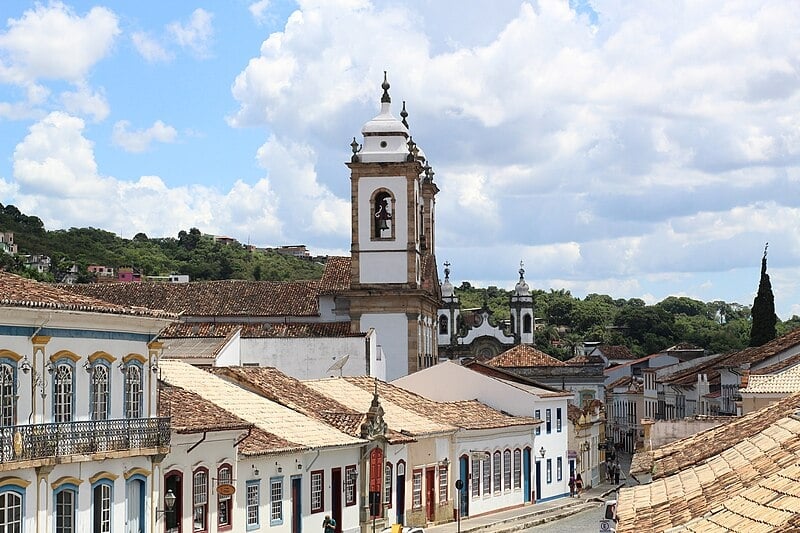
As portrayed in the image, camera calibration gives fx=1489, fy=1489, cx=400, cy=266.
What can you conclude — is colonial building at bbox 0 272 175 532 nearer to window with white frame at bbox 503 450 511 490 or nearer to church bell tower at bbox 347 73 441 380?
window with white frame at bbox 503 450 511 490

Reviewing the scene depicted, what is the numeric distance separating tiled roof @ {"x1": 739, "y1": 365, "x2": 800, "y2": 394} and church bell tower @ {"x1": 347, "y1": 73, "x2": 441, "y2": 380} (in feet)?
81.1

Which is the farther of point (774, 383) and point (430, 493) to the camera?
point (430, 493)

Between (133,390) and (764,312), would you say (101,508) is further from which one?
(764,312)

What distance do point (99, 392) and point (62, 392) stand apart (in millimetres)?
1140

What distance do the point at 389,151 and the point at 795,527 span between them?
2043 inches

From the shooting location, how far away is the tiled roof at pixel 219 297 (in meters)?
59.4

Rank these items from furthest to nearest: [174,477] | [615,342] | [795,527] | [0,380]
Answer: [615,342]
[174,477]
[0,380]
[795,527]

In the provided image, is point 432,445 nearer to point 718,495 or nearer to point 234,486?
point 234,486

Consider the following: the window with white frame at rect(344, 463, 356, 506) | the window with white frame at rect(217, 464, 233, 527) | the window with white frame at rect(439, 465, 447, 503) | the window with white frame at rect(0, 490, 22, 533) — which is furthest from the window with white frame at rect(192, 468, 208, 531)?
the window with white frame at rect(439, 465, 447, 503)

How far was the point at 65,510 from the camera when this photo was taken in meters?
23.0

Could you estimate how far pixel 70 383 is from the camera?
2350cm

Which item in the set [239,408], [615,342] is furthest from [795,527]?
[615,342]

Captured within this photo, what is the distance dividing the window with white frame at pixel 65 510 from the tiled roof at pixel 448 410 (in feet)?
71.0

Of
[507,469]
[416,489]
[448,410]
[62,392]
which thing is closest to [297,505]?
[416,489]
